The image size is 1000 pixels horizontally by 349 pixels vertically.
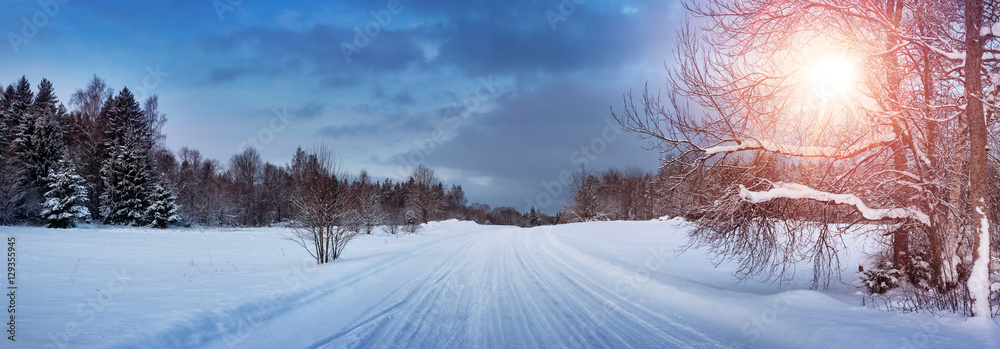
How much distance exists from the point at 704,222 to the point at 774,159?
1.81 metres

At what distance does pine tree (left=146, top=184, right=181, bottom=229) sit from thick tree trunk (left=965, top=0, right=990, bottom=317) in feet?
159

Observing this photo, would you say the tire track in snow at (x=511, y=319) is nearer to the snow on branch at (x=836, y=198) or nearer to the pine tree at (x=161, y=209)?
the snow on branch at (x=836, y=198)

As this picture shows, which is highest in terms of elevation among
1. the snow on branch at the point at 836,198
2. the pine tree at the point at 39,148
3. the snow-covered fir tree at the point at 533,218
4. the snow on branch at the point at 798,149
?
the pine tree at the point at 39,148

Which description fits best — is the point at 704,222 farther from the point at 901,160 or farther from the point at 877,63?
the point at 877,63

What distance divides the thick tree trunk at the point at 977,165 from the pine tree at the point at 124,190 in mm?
49614

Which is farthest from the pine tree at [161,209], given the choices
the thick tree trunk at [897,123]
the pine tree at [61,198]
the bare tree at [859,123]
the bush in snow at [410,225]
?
the thick tree trunk at [897,123]

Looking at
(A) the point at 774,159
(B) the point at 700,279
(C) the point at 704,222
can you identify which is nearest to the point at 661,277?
(B) the point at 700,279

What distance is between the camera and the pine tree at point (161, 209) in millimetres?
36156

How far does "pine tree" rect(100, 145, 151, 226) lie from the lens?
1412 inches

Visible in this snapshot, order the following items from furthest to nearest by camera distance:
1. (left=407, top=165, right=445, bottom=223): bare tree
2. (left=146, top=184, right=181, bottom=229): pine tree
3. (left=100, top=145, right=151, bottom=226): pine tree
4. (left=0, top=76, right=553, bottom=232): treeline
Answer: (left=407, top=165, right=445, bottom=223): bare tree → (left=146, top=184, right=181, bottom=229): pine tree → (left=100, top=145, right=151, bottom=226): pine tree → (left=0, top=76, right=553, bottom=232): treeline

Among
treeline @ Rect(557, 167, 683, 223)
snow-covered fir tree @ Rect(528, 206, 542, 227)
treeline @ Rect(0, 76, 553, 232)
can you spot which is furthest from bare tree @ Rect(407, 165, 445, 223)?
snow-covered fir tree @ Rect(528, 206, 542, 227)

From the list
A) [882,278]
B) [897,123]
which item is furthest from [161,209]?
[897,123]

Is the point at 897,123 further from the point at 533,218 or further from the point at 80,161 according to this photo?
the point at 533,218

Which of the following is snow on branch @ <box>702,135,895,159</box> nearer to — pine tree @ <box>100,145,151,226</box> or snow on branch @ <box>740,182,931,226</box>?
snow on branch @ <box>740,182,931,226</box>
